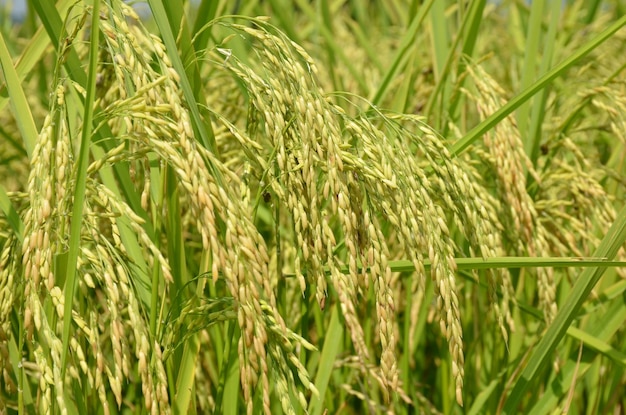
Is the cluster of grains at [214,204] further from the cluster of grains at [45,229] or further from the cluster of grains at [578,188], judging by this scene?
the cluster of grains at [578,188]

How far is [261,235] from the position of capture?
5.23ft

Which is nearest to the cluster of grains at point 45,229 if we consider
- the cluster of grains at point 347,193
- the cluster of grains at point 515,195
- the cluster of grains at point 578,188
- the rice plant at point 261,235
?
the rice plant at point 261,235

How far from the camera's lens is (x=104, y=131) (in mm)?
1459

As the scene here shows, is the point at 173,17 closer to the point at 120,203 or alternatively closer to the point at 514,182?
the point at 120,203

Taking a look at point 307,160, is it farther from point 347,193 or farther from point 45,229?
point 45,229

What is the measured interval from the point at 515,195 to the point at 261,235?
514 mm

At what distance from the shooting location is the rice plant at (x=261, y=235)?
114 cm

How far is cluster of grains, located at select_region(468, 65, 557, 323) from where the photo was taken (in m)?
1.65

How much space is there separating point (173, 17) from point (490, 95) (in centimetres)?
75

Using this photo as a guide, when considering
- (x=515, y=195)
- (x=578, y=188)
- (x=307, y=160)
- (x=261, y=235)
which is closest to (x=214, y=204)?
(x=307, y=160)

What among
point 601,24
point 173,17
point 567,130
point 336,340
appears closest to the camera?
point 173,17

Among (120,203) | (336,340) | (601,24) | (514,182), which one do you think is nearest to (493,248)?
(514,182)

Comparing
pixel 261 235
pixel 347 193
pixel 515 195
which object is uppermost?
pixel 347 193

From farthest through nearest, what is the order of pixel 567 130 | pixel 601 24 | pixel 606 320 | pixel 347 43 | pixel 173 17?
pixel 347 43 → pixel 601 24 → pixel 567 130 → pixel 606 320 → pixel 173 17
